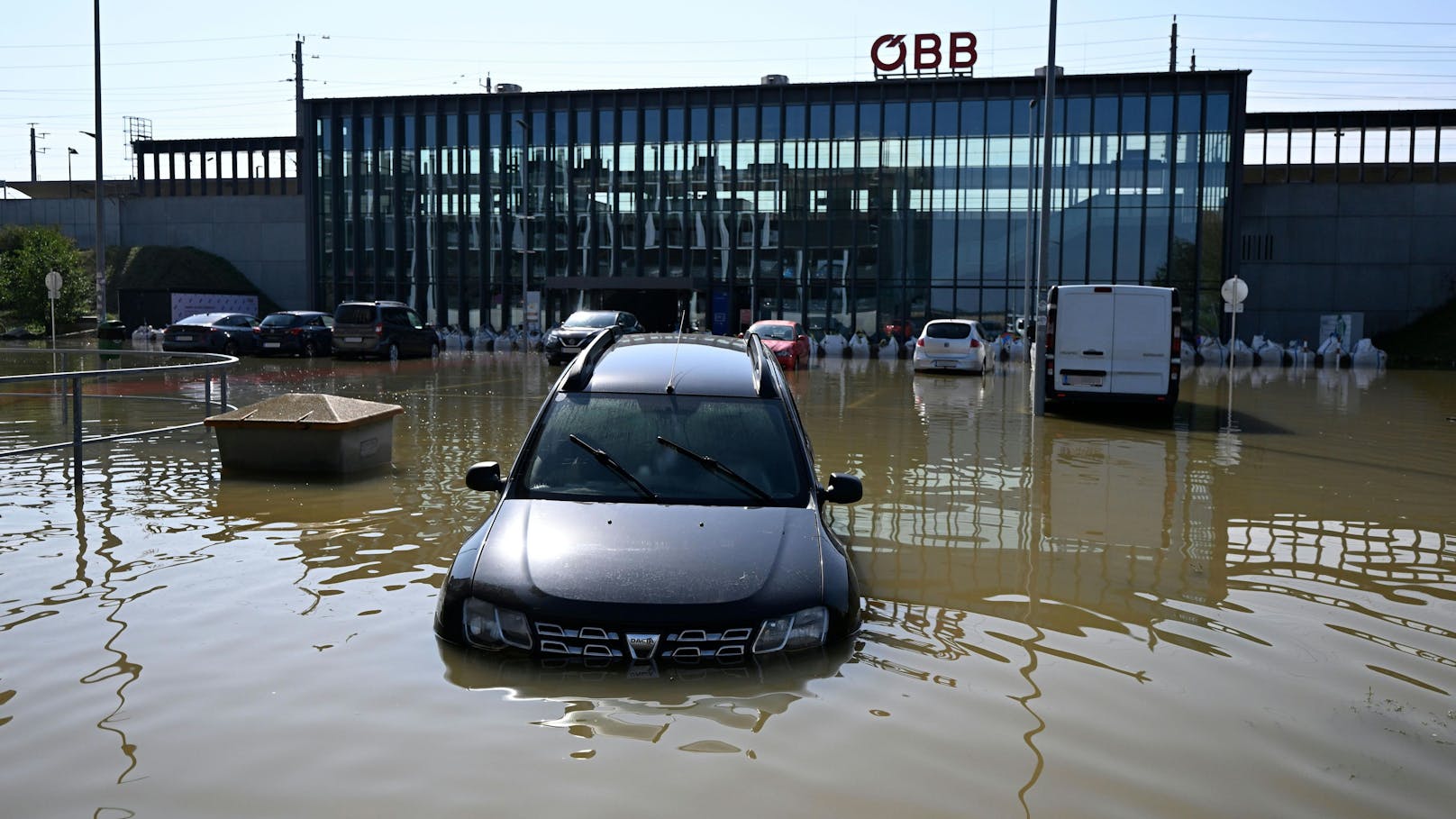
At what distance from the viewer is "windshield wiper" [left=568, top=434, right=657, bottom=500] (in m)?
5.84

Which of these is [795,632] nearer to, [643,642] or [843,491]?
[643,642]

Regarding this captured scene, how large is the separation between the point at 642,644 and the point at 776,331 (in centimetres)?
2868

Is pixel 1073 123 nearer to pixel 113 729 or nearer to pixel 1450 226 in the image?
pixel 1450 226

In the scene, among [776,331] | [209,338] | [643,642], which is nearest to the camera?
[643,642]

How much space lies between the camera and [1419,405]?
22.6 metres

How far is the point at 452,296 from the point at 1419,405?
4452 centimetres

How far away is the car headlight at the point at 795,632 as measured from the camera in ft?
16.3

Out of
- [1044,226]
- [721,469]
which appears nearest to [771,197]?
[1044,226]

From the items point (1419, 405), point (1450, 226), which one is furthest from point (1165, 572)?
point (1450, 226)

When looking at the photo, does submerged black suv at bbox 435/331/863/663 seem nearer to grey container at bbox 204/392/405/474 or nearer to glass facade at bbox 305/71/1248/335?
grey container at bbox 204/392/405/474

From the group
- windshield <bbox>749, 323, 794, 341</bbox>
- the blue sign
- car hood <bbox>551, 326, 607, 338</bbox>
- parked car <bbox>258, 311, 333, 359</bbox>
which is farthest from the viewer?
the blue sign

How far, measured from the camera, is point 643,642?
15.9 ft

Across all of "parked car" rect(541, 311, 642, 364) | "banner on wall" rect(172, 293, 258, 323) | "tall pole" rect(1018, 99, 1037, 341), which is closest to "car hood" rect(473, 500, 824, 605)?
"parked car" rect(541, 311, 642, 364)

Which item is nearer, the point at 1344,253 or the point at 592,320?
the point at 592,320
